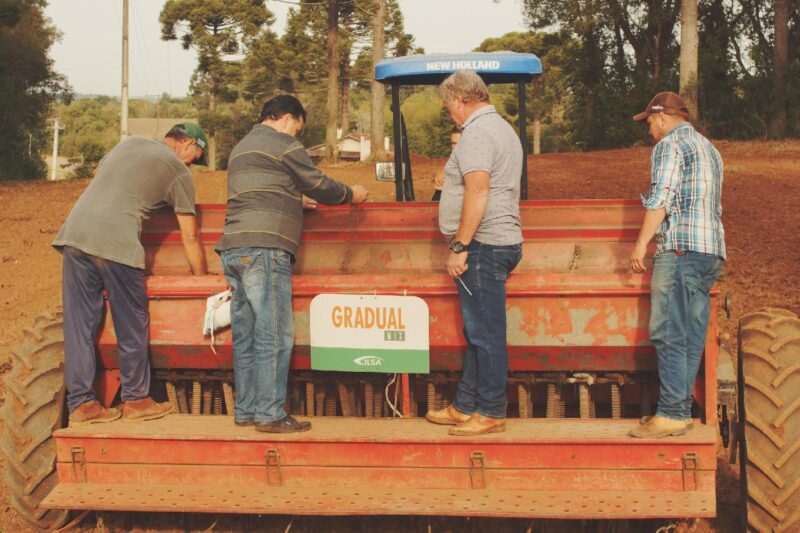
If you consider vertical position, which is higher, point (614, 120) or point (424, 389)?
point (614, 120)

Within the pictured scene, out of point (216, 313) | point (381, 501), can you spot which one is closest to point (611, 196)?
point (216, 313)

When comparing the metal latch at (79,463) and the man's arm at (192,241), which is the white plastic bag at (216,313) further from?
the metal latch at (79,463)

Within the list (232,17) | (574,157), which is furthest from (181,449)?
(232,17)

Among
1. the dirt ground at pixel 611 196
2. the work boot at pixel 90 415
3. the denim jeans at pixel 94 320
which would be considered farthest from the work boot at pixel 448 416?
the work boot at pixel 90 415

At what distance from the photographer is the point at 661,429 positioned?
4398mm

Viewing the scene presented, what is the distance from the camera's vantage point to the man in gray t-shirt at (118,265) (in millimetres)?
4844

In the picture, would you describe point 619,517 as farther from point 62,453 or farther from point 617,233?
point 62,453

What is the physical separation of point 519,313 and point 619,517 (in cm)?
101

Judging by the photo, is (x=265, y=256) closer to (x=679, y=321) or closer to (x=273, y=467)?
(x=273, y=467)

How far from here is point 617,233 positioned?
236 inches

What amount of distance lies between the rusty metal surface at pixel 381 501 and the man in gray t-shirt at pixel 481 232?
336 mm

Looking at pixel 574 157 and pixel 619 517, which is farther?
pixel 574 157

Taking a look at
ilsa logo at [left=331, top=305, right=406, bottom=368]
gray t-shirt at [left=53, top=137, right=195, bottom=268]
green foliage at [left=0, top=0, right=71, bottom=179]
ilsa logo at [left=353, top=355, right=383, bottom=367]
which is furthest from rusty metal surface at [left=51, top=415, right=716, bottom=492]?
green foliage at [left=0, top=0, right=71, bottom=179]

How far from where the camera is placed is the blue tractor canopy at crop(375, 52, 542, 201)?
702 centimetres
